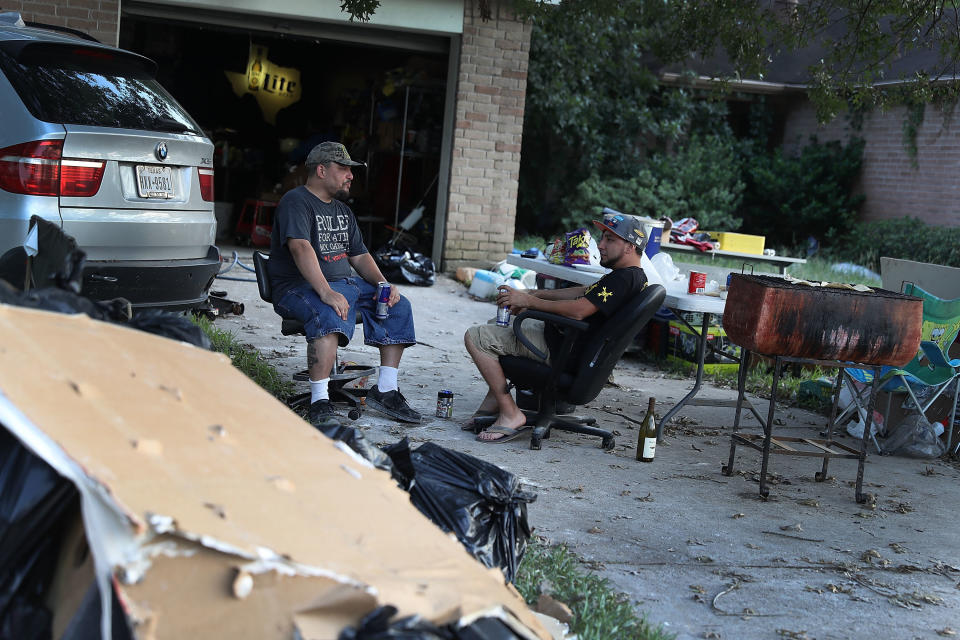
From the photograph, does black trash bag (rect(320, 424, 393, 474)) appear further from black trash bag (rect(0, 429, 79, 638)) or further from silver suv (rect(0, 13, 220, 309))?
silver suv (rect(0, 13, 220, 309))

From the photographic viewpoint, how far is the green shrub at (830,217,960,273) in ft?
49.8

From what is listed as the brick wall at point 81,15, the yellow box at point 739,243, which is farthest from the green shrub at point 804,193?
the brick wall at point 81,15

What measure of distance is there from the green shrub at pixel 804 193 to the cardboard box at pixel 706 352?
32.6ft

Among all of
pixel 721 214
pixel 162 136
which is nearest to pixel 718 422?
pixel 162 136

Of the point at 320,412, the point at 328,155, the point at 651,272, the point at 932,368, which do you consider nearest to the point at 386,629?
the point at 320,412

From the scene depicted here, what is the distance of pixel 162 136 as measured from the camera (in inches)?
231

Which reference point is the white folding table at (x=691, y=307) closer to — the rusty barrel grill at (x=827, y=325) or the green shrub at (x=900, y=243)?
the rusty barrel grill at (x=827, y=325)

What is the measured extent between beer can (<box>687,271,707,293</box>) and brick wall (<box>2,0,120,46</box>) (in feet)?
26.1

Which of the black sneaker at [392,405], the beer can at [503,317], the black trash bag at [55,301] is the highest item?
the black trash bag at [55,301]

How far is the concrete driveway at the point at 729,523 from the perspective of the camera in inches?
151

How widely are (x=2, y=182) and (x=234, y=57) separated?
12403 mm

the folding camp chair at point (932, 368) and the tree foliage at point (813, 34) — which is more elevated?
the tree foliage at point (813, 34)

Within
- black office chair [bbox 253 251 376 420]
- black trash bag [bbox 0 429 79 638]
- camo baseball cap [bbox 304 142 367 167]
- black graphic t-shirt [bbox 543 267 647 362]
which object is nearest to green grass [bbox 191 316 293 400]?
black office chair [bbox 253 251 376 420]

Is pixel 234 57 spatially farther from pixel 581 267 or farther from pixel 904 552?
pixel 904 552
